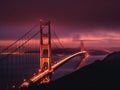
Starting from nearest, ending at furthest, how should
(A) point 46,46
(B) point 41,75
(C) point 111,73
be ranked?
(C) point 111,73 → (B) point 41,75 → (A) point 46,46

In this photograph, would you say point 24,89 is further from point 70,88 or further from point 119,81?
point 119,81

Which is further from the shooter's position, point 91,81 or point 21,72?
point 21,72

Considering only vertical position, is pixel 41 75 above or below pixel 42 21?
below

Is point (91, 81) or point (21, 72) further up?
point (91, 81)

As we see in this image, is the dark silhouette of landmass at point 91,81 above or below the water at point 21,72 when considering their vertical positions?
above

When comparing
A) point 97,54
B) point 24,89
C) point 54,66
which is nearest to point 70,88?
point 24,89

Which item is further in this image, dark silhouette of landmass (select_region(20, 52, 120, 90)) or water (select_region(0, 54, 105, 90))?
water (select_region(0, 54, 105, 90))

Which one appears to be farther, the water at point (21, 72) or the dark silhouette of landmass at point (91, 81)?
the water at point (21, 72)

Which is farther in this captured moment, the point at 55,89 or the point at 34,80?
the point at 34,80

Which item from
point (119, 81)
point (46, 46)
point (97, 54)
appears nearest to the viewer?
point (119, 81)

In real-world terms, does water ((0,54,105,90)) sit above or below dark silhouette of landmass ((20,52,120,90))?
below
